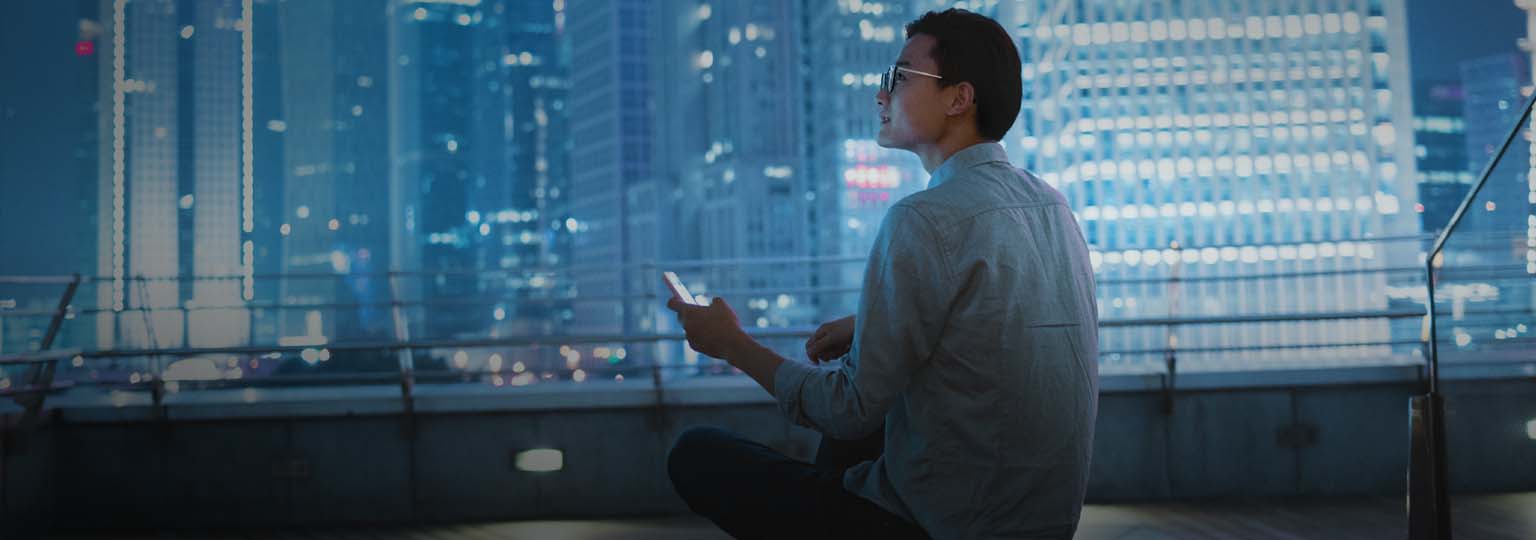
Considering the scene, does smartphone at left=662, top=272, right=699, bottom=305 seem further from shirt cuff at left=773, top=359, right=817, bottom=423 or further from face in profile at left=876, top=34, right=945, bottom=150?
face in profile at left=876, top=34, right=945, bottom=150

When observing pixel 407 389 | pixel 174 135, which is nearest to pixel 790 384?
pixel 407 389

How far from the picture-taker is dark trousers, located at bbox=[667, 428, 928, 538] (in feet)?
3.50

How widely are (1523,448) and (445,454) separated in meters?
3.33

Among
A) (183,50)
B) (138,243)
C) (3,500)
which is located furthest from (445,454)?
(183,50)

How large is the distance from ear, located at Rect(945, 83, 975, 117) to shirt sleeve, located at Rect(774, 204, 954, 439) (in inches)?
7.4

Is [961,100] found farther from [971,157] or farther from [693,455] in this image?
[693,455]

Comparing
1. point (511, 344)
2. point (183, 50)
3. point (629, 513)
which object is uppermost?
point (183, 50)

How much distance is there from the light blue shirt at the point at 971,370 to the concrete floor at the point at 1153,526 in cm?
260

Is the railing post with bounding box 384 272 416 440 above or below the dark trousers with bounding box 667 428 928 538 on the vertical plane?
below

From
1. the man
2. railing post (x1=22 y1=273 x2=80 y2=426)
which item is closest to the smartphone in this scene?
the man

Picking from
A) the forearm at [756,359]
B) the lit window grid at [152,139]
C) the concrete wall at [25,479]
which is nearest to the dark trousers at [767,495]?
the forearm at [756,359]

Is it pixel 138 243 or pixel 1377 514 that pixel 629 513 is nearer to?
pixel 1377 514

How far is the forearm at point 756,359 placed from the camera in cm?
105

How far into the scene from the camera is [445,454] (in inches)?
156
